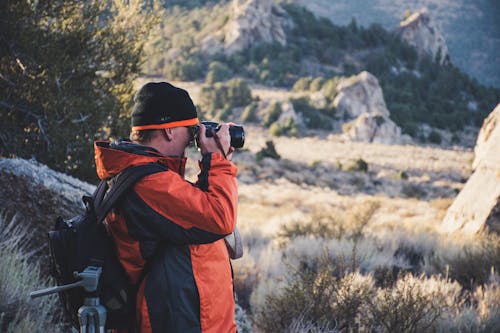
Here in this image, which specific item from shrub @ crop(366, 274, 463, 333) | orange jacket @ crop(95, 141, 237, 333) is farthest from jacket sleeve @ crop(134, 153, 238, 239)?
shrub @ crop(366, 274, 463, 333)

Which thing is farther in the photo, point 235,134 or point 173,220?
point 235,134

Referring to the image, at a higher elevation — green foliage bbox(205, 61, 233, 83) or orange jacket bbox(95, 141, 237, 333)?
green foliage bbox(205, 61, 233, 83)

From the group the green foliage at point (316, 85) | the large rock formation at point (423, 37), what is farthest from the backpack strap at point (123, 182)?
the large rock formation at point (423, 37)

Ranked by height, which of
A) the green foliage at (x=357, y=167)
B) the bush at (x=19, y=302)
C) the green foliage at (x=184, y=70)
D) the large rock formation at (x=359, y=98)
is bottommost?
the green foliage at (x=357, y=167)

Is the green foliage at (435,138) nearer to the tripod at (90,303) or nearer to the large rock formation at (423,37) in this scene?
the large rock formation at (423,37)

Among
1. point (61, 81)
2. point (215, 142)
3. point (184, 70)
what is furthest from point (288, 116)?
point (215, 142)

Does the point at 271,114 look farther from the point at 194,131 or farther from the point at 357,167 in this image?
the point at 194,131

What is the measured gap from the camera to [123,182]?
71.9 inches

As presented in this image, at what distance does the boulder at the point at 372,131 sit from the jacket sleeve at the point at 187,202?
3382 centimetres

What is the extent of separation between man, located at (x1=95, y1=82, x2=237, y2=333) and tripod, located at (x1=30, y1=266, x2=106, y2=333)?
6.0 inches

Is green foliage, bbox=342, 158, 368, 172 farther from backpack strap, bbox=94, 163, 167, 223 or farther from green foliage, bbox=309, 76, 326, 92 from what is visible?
green foliage, bbox=309, 76, 326, 92

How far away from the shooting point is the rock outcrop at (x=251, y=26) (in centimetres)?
5447

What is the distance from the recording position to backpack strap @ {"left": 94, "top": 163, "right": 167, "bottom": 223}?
1809 millimetres

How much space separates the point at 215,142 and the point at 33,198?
2.15m
